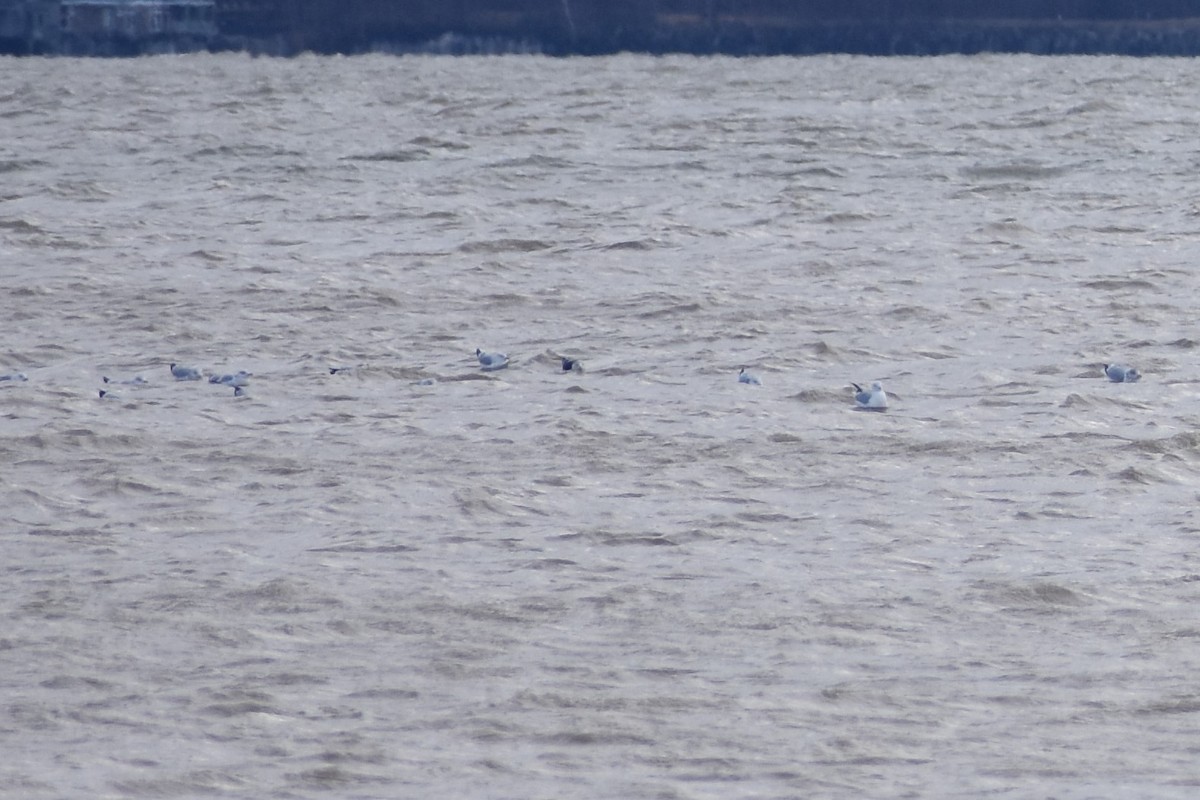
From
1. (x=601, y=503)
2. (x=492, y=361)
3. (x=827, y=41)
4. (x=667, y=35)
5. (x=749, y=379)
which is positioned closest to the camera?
(x=601, y=503)

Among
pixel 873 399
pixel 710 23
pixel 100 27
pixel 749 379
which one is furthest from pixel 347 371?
pixel 100 27

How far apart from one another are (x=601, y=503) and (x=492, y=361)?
2.43 metres

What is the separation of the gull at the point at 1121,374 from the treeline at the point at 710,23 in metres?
46.8

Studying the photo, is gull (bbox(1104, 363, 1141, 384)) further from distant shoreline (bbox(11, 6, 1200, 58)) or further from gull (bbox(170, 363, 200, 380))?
distant shoreline (bbox(11, 6, 1200, 58))

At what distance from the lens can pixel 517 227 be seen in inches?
572

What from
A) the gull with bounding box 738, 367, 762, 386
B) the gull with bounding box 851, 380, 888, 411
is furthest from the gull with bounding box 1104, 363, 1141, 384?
the gull with bounding box 738, 367, 762, 386

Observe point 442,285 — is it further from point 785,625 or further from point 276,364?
point 785,625

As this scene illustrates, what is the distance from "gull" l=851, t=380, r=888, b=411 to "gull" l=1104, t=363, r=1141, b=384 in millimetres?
1049

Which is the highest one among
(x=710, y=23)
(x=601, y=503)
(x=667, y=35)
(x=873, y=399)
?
(x=710, y=23)

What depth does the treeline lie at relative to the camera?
180ft

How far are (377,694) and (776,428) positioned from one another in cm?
322

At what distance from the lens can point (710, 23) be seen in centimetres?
5469

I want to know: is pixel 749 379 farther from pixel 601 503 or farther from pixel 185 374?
pixel 185 374

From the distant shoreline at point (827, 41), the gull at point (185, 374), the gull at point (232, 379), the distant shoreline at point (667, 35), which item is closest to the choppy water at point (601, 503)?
the gull at point (232, 379)
